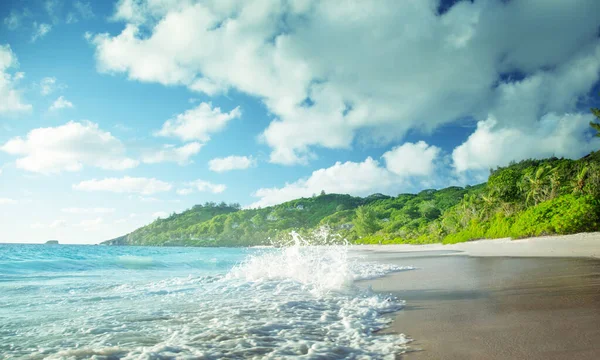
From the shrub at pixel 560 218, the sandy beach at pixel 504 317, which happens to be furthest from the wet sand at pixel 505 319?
the shrub at pixel 560 218

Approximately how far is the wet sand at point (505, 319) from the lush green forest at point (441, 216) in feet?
70.8

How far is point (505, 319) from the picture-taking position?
494cm

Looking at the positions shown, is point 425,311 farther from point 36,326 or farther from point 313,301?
Answer: point 36,326

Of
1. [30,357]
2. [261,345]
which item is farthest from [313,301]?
[30,357]

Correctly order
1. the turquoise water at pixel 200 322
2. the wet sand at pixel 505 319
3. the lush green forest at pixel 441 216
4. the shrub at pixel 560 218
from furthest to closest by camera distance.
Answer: the lush green forest at pixel 441 216 < the shrub at pixel 560 218 < the turquoise water at pixel 200 322 < the wet sand at pixel 505 319

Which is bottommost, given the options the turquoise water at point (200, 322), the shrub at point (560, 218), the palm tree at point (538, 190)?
the turquoise water at point (200, 322)

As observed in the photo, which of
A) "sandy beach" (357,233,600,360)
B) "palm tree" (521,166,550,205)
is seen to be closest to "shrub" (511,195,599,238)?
"palm tree" (521,166,550,205)

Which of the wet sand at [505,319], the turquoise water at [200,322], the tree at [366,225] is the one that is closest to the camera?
the wet sand at [505,319]

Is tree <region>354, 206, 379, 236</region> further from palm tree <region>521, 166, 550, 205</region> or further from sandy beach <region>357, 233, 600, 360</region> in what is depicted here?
sandy beach <region>357, 233, 600, 360</region>

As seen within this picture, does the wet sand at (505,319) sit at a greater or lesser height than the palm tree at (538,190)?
lesser

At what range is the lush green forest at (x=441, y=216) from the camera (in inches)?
1055

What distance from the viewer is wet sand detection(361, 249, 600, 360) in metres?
3.70

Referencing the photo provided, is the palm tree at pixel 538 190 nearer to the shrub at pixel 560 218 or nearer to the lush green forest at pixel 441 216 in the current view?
the lush green forest at pixel 441 216

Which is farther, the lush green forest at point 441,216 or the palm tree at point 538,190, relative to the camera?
the palm tree at point 538,190
